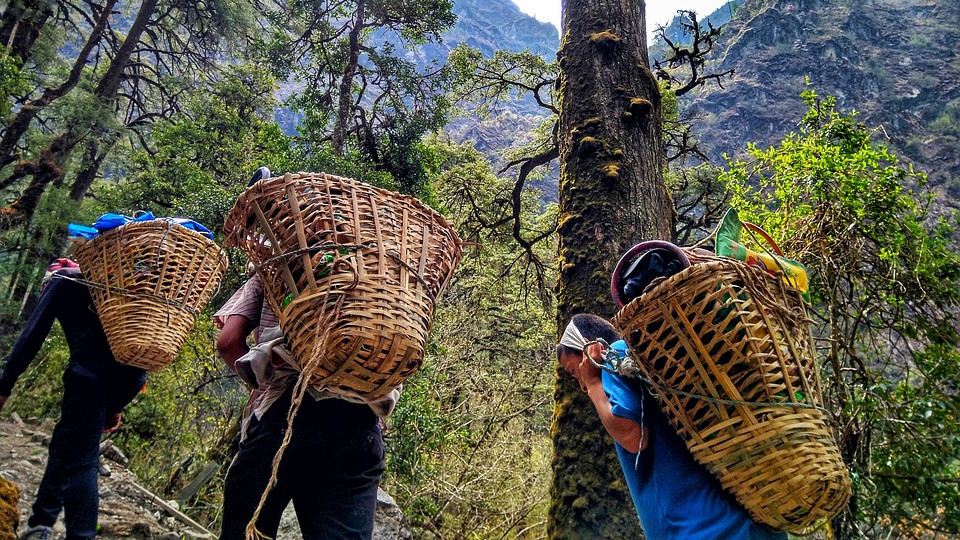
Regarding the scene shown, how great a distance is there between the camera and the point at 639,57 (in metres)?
3.14

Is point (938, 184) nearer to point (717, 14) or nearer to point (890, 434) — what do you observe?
point (890, 434)

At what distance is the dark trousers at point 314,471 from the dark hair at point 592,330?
71 centimetres

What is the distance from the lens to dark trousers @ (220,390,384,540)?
4.85 feet

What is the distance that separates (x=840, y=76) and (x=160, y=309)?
54.0 m

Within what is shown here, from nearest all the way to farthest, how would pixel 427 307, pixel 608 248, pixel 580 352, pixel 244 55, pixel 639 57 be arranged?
pixel 427 307 < pixel 580 352 < pixel 608 248 < pixel 639 57 < pixel 244 55

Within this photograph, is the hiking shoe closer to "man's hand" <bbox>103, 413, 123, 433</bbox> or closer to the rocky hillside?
"man's hand" <bbox>103, 413, 123, 433</bbox>

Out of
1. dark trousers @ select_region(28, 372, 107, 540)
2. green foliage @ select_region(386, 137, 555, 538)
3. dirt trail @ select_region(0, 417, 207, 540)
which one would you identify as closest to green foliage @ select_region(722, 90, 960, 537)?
green foliage @ select_region(386, 137, 555, 538)

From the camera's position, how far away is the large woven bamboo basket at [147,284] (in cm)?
225

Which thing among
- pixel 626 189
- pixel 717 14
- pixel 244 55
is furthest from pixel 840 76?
pixel 626 189

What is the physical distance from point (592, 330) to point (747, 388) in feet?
1.91

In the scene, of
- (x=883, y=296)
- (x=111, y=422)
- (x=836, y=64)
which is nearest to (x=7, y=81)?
(x=111, y=422)

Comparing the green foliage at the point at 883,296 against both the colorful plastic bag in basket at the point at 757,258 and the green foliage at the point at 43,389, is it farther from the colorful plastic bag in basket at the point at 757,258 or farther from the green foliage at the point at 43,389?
the green foliage at the point at 43,389

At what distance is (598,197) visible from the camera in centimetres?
276

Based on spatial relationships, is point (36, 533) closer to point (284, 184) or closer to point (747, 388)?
point (284, 184)
